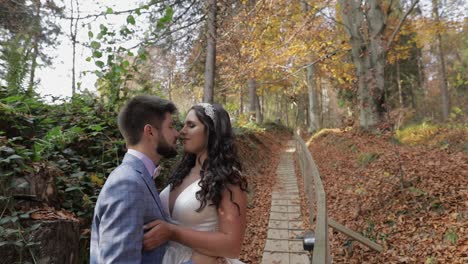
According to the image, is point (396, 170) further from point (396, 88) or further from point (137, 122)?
point (396, 88)

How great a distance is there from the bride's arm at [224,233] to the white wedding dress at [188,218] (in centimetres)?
7

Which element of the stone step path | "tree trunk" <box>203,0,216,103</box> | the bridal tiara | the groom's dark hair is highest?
"tree trunk" <box>203,0,216,103</box>

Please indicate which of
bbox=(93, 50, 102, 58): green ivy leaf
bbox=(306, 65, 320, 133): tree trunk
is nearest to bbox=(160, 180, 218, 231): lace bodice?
bbox=(93, 50, 102, 58): green ivy leaf

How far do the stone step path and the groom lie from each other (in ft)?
5.19

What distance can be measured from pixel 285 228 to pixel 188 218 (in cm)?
435

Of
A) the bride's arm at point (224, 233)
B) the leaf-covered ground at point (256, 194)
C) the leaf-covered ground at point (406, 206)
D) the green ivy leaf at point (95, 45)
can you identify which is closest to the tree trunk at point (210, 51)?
the leaf-covered ground at point (256, 194)

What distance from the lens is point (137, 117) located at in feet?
6.40

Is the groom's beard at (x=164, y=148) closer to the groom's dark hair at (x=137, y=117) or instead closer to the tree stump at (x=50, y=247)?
the groom's dark hair at (x=137, y=117)

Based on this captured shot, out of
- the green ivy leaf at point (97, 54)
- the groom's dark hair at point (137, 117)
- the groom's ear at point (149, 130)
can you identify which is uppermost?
the green ivy leaf at point (97, 54)

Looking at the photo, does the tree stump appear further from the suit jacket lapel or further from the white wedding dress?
the suit jacket lapel

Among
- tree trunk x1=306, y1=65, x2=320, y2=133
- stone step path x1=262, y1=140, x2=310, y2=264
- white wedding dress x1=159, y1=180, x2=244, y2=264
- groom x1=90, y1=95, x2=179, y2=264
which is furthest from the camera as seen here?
tree trunk x1=306, y1=65, x2=320, y2=133

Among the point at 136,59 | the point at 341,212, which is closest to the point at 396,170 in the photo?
the point at 341,212

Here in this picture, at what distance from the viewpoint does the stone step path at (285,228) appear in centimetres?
497

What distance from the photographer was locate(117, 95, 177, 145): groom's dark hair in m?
1.95
